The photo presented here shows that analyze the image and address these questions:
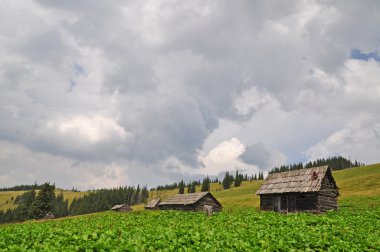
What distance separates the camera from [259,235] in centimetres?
1446

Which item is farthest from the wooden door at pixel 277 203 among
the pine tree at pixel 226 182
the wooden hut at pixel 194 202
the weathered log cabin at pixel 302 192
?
the pine tree at pixel 226 182

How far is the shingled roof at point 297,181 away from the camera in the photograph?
3672cm

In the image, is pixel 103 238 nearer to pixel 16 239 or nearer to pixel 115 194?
pixel 16 239

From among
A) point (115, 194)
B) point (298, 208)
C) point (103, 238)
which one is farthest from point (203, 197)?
point (115, 194)

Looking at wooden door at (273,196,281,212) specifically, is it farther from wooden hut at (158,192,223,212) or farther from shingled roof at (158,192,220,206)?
shingled roof at (158,192,220,206)

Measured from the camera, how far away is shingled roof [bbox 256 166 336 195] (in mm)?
36719

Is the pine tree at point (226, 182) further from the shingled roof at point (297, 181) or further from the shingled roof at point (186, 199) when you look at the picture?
the shingled roof at point (297, 181)

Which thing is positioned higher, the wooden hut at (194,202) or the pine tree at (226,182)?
the pine tree at (226,182)

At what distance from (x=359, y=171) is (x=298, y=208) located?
3202 inches

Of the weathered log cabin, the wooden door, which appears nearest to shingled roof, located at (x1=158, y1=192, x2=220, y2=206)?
the weathered log cabin

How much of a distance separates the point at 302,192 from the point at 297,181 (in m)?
2.24

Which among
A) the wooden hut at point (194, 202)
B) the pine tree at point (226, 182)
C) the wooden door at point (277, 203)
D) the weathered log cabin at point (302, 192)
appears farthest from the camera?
the pine tree at point (226, 182)

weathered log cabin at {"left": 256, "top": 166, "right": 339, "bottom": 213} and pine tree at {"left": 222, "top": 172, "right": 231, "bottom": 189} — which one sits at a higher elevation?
pine tree at {"left": 222, "top": 172, "right": 231, "bottom": 189}

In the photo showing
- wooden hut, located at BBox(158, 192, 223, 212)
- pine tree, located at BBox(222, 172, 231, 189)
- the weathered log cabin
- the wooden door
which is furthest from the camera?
pine tree, located at BBox(222, 172, 231, 189)
